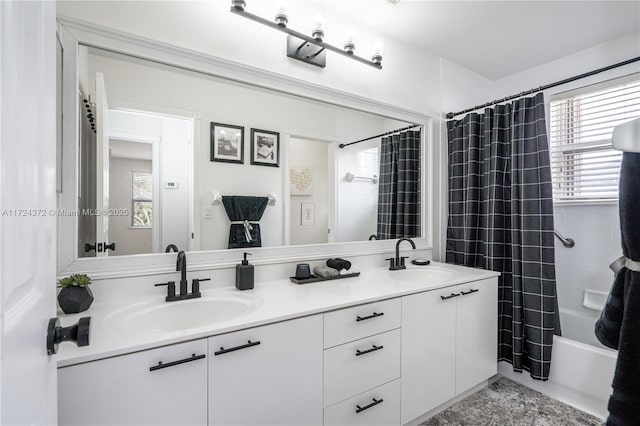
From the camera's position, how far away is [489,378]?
208cm

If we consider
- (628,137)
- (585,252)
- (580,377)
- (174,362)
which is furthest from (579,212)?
(174,362)

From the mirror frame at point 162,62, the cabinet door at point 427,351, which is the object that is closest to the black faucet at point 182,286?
the mirror frame at point 162,62

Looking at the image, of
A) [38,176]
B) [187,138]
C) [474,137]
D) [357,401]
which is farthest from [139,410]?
[474,137]

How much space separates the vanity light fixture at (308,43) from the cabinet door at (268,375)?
1.42m

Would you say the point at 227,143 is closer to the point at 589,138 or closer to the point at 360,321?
the point at 360,321

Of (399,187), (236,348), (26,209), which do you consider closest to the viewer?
(26,209)

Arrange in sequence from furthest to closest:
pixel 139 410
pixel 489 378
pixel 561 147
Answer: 1. pixel 561 147
2. pixel 489 378
3. pixel 139 410

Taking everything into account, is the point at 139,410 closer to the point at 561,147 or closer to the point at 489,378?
the point at 489,378

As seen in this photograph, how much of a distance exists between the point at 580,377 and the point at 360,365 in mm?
1473

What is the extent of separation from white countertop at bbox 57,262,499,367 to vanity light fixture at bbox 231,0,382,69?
1.31 m

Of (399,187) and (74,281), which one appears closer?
(74,281)

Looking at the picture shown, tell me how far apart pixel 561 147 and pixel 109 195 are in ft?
10.4

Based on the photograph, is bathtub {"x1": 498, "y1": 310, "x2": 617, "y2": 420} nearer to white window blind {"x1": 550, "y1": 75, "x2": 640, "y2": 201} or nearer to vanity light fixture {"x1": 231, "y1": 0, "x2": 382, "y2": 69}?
white window blind {"x1": 550, "y1": 75, "x2": 640, "y2": 201}

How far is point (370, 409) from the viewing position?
4.56ft
